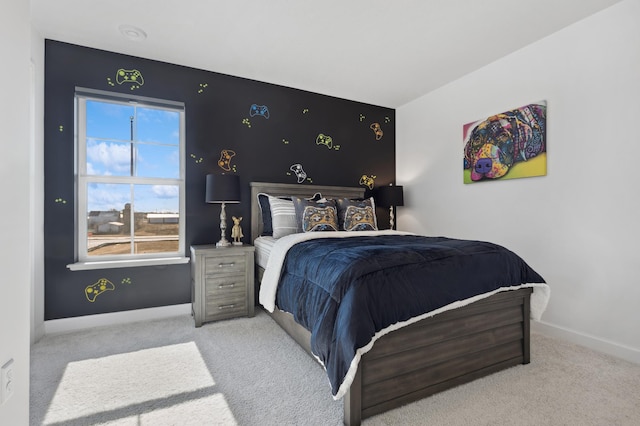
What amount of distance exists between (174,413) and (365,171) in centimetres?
337

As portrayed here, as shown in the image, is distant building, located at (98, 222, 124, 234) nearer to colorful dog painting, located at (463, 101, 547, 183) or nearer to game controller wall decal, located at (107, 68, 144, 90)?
game controller wall decal, located at (107, 68, 144, 90)

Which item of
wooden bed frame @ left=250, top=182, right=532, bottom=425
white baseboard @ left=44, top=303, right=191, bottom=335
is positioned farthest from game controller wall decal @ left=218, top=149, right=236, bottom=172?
wooden bed frame @ left=250, top=182, right=532, bottom=425

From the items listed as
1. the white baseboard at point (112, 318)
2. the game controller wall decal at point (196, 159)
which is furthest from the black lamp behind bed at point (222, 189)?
the white baseboard at point (112, 318)

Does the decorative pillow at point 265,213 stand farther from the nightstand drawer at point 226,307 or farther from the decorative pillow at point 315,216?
the nightstand drawer at point 226,307

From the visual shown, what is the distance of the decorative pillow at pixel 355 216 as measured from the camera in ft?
10.9

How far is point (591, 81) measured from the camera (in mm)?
2383

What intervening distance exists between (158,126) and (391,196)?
277 cm

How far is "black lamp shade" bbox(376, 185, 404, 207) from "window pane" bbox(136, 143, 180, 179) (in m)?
2.44

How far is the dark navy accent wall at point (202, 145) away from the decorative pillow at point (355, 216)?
1.80 ft

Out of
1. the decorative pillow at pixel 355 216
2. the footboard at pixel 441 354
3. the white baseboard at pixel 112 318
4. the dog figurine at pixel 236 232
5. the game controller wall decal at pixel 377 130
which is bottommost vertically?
the white baseboard at pixel 112 318

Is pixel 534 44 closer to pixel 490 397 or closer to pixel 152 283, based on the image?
pixel 490 397

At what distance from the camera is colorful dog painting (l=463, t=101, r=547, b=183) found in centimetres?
272

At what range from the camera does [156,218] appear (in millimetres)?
3184

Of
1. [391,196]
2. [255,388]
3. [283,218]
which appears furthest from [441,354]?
[391,196]
